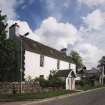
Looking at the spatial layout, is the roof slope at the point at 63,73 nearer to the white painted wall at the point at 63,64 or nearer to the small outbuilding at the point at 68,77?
the small outbuilding at the point at 68,77

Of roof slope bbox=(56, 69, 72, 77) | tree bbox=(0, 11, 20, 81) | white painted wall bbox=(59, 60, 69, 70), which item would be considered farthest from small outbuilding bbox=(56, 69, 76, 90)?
tree bbox=(0, 11, 20, 81)

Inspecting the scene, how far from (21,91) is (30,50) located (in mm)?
11841

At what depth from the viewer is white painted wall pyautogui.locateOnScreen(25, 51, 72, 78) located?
47338mm

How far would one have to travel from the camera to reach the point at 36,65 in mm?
49938

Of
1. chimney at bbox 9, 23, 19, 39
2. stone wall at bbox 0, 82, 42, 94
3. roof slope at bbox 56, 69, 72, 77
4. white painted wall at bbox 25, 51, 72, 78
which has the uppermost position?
chimney at bbox 9, 23, 19, 39

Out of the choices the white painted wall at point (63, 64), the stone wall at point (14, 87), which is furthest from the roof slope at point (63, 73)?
the stone wall at point (14, 87)

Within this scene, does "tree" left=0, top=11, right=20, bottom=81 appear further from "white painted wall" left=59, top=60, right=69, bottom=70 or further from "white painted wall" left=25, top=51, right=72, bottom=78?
"white painted wall" left=59, top=60, right=69, bottom=70

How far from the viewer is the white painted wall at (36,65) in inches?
1864

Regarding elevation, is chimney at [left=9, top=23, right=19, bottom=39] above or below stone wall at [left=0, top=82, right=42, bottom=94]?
above

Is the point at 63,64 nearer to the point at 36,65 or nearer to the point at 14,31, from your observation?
the point at 36,65

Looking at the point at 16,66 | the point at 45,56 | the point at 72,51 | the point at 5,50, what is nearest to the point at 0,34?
the point at 5,50

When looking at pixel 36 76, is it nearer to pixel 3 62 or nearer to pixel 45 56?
pixel 45 56

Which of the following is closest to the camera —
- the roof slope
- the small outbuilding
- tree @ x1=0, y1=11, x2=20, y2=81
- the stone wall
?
the stone wall

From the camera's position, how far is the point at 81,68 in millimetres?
104250
